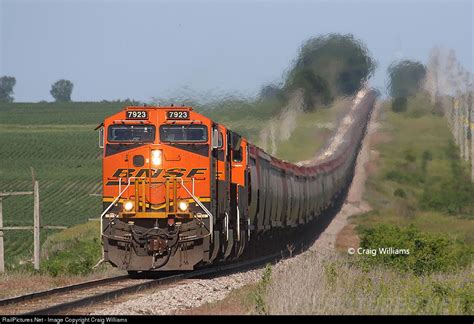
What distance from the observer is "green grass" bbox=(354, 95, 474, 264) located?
55.3 m

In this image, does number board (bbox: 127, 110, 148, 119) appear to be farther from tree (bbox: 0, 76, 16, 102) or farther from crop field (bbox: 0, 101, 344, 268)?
tree (bbox: 0, 76, 16, 102)

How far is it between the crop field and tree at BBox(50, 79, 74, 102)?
24332 mm

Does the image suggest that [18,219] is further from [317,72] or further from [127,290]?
[127,290]

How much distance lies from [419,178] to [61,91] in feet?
292

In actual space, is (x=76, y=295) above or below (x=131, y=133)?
below

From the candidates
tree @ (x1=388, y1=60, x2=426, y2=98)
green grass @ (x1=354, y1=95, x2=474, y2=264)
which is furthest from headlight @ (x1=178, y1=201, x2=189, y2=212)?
tree @ (x1=388, y1=60, x2=426, y2=98)

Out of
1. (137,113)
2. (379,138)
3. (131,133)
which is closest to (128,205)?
(131,133)

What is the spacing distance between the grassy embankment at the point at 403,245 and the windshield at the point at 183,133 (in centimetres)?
368

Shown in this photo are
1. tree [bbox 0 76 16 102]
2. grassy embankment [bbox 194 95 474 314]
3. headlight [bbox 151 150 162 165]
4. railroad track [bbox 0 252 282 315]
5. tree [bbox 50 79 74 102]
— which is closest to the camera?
grassy embankment [bbox 194 95 474 314]

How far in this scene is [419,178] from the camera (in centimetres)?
6906

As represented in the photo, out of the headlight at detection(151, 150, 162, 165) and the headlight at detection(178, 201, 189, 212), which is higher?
the headlight at detection(151, 150, 162, 165)

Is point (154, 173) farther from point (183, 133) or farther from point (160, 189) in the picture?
point (183, 133)

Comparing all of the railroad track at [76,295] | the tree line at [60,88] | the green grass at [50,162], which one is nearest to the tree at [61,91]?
the tree line at [60,88]

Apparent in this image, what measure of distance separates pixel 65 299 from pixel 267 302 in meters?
5.62
